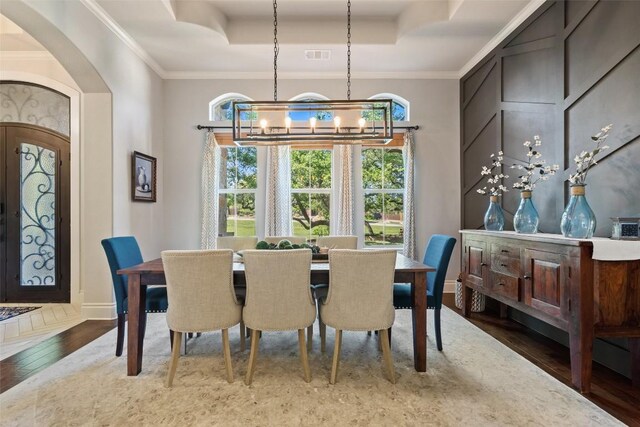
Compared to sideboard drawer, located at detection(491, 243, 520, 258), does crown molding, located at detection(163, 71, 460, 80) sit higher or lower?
higher

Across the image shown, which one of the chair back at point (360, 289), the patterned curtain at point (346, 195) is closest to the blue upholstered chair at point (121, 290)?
the chair back at point (360, 289)

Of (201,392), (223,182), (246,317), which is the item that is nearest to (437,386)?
(246,317)

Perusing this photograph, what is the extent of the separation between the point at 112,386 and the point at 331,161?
371 cm

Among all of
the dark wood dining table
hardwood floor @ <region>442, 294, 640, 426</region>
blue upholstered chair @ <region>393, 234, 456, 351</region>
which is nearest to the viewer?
hardwood floor @ <region>442, 294, 640, 426</region>

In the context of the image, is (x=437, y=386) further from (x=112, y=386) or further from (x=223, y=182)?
(x=223, y=182)

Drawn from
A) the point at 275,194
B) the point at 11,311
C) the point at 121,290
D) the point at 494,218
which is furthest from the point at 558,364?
the point at 11,311

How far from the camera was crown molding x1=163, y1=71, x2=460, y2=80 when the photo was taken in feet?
15.5

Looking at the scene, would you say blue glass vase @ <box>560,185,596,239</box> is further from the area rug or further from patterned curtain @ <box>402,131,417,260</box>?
the area rug

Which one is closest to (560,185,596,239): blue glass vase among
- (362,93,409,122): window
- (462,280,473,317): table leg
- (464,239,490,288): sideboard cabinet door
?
A: (464,239,490,288): sideboard cabinet door

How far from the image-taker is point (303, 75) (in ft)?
15.5

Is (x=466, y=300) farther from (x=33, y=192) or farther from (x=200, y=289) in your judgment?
(x=33, y=192)

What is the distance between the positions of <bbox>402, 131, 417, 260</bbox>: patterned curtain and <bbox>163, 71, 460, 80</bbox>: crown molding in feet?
2.88

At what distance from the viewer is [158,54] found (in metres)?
4.20

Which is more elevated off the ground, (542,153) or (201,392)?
(542,153)
